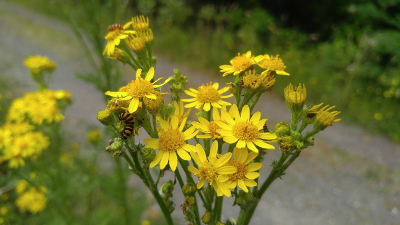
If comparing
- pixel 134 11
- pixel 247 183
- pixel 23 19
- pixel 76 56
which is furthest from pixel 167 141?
pixel 23 19

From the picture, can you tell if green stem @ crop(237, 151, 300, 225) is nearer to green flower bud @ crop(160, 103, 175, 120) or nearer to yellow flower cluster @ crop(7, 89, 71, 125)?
green flower bud @ crop(160, 103, 175, 120)

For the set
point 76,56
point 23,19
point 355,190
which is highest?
point 23,19

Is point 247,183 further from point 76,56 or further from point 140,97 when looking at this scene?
point 76,56

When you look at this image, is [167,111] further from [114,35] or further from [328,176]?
[328,176]

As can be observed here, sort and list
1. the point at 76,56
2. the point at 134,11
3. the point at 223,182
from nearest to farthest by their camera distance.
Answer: the point at 223,182 → the point at 76,56 → the point at 134,11

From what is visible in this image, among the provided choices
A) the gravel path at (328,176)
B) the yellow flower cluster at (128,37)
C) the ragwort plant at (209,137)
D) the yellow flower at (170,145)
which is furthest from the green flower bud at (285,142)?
the gravel path at (328,176)

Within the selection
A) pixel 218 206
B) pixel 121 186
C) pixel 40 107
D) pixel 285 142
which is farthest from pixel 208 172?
pixel 121 186

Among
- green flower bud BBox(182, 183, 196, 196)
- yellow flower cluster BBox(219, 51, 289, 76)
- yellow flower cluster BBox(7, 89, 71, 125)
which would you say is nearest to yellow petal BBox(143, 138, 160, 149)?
green flower bud BBox(182, 183, 196, 196)
